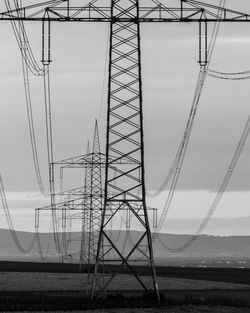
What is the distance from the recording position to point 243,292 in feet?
216

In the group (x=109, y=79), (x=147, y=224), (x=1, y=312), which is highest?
(x=109, y=79)

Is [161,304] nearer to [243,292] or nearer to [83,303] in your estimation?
[83,303]

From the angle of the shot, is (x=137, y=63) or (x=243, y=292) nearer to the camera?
(x=137, y=63)

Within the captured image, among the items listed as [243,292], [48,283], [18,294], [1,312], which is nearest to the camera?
[1,312]

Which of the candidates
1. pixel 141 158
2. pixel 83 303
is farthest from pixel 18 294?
pixel 141 158

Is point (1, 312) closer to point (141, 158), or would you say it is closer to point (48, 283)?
point (141, 158)

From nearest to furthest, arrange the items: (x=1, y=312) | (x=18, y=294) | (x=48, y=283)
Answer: (x=1, y=312) < (x=18, y=294) < (x=48, y=283)

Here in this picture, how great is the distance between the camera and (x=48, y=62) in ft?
165

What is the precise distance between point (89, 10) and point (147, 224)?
10.9m

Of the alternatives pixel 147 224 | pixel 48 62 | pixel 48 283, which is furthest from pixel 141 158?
pixel 48 283

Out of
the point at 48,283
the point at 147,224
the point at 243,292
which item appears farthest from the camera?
the point at 48,283

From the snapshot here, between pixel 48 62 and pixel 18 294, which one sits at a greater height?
pixel 48 62

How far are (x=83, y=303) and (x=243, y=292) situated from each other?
2003 centimetres

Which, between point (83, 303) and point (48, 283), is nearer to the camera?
point (83, 303)
